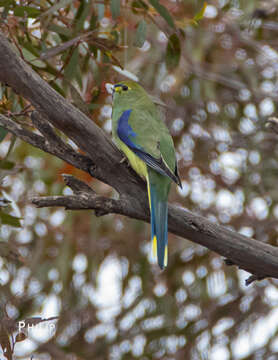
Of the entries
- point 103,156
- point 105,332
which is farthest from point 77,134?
point 105,332

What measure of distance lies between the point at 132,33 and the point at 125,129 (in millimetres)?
1416

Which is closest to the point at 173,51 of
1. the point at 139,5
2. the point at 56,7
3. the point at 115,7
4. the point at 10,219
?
the point at 139,5

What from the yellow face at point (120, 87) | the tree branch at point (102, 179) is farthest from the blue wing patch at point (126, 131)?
the yellow face at point (120, 87)

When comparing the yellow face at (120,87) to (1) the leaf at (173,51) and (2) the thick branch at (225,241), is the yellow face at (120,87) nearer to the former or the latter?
(1) the leaf at (173,51)

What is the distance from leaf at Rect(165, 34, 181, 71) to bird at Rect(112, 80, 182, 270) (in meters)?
0.24

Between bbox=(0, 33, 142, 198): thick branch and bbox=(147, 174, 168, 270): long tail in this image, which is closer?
bbox=(0, 33, 142, 198): thick branch

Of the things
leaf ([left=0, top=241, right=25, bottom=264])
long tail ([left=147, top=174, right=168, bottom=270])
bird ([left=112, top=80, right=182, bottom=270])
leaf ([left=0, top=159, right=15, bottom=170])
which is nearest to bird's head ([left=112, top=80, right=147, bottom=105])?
bird ([left=112, top=80, right=182, bottom=270])

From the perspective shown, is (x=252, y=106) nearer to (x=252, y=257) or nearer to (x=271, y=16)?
(x=271, y=16)

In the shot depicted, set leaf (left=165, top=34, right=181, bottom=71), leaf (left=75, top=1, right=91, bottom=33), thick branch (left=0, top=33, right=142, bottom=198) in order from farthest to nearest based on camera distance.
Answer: leaf (left=165, top=34, right=181, bottom=71) < leaf (left=75, top=1, right=91, bottom=33) < thick branch (left=0, top=33, right=142, bottom=198)

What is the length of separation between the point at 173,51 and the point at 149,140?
1.93 ft

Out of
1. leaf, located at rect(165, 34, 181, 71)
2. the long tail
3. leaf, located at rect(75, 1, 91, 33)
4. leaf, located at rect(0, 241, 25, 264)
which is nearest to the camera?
the long tail

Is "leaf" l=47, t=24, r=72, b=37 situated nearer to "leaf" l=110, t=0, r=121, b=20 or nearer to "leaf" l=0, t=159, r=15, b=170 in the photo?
"leaf" l=110, t=0, r=121, b=20

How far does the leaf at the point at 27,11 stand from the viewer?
2.44 meters

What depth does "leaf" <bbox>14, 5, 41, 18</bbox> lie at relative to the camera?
7.99 feet
